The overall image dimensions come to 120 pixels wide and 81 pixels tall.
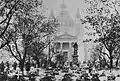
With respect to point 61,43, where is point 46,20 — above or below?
above

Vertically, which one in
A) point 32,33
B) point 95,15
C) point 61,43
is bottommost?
point 61,43

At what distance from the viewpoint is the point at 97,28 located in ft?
96.4

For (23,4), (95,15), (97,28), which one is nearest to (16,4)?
(23,4)

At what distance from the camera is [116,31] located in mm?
22656

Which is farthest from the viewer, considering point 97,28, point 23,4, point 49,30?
point 49,30

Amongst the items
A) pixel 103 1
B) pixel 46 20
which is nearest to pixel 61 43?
pixel 46 20

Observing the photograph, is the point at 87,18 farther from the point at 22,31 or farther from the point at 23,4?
the point at 23,4

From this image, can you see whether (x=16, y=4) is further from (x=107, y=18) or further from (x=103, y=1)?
(x=107, y=18)

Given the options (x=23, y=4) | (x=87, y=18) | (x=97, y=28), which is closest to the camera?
(x=23, y=4)

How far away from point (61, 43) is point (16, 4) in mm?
125539

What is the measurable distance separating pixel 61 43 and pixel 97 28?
114 meters

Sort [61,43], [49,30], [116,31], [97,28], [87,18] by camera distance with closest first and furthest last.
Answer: [116,31]
[87,18]
[97,28]
[49,30]
[61,43]

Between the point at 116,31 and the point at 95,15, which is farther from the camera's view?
the point at 95,15

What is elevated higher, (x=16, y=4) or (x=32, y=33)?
(x=16, y=4)
